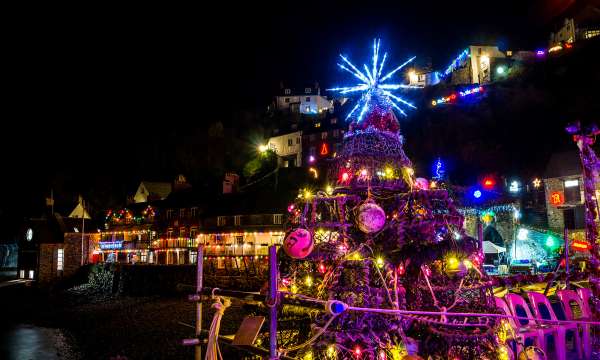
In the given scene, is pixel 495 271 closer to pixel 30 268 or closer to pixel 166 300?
pixel 166 300

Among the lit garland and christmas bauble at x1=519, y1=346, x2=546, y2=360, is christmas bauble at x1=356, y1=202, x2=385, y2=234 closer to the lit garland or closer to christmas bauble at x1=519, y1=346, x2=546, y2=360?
christmas bauble at x1=519, y1=346, x2=546, y2=360

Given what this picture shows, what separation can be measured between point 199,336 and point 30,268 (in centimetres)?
5566

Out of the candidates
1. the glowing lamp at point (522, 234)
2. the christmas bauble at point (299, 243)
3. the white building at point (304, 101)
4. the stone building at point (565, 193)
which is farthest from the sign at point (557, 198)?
the white building at point (304, 101)

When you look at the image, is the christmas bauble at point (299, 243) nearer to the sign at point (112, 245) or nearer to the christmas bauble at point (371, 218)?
Answer: the christmas bauble at point (371, 218)

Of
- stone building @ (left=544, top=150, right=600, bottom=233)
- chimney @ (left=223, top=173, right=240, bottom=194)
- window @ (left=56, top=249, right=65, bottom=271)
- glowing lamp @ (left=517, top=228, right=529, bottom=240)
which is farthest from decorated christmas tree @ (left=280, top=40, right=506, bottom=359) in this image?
window @ (left=56, top=249, right=65, bottom=271)

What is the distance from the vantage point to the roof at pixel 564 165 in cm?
3484

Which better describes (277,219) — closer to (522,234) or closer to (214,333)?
(522,234)

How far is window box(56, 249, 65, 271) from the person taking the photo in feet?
161

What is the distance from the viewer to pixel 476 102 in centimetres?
6131

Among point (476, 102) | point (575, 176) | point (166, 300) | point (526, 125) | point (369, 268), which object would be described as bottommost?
point (166, 300)

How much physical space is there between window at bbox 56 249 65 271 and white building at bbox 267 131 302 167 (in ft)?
110

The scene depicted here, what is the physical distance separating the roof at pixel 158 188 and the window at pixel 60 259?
54.4ft

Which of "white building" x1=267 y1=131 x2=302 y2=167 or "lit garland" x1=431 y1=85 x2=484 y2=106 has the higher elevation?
"lit garland" x1=431 y1=85 x2=484 y2=106

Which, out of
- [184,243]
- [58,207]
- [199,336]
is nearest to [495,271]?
[199,336]
